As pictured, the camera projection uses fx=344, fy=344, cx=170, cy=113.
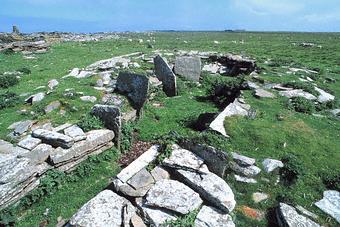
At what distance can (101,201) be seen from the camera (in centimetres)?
838

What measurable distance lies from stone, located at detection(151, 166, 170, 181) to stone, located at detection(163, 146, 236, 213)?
8.1 inches

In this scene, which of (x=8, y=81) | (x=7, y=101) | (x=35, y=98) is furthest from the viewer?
(x=8, y=81)

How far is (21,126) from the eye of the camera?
12.2 metres

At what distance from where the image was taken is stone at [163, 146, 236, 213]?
8438mm

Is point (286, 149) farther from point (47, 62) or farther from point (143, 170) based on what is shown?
point (47, 62)

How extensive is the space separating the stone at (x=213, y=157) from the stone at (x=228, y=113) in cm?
189

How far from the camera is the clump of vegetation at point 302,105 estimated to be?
591 inches

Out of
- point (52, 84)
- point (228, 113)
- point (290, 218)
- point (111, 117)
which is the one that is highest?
point (111, 117)

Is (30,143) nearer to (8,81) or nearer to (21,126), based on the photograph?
(21,126)

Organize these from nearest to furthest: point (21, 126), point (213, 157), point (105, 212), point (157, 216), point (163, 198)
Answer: point (157, 216), point (105, 212), point (163, 198), point (213, 157), point (21, 126)

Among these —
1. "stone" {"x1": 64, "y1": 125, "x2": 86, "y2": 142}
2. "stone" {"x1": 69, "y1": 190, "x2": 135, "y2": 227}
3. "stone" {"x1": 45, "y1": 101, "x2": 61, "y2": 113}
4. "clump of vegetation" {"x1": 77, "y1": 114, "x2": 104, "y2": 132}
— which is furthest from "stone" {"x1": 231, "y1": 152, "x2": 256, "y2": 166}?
"stone" {"x1": 45, "y1": 101, "x2": 61, "y2": 113}

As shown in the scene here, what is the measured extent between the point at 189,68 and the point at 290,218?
13.1 m

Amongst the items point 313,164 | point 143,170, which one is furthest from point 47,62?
point 313,164

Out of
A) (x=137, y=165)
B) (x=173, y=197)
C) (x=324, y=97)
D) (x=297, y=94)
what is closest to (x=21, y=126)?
(x=137, y=165)
